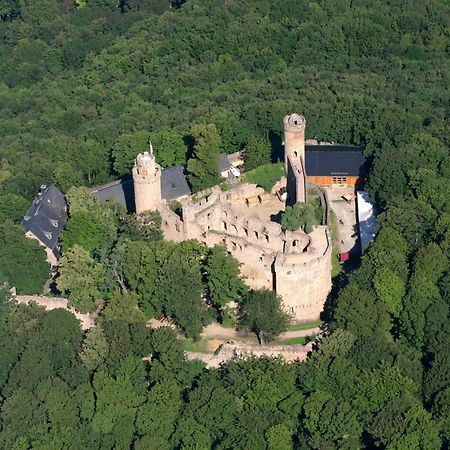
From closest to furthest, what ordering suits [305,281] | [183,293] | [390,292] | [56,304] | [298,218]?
[390,292], [305,281], [183,293], [298,218], [56,304]

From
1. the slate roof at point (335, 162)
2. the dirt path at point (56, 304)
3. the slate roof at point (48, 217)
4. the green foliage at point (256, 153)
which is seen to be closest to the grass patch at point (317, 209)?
the slate roof at point (335, 162)

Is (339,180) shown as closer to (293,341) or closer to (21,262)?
(293,341)

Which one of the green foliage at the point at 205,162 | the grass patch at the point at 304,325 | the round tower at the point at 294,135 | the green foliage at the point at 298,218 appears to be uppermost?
the round tower at the point at 294,135

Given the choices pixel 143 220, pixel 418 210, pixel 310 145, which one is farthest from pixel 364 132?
pixel 143 220

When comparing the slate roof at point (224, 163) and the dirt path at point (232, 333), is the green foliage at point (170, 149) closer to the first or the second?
the slate roof at point (224, 163)

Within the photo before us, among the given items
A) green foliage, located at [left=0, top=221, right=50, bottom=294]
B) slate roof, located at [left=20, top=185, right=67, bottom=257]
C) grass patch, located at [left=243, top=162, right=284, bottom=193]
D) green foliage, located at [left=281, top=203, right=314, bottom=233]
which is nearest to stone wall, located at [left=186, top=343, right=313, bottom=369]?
green foliage, located at [left=281, top=203, right=314, bottom=233]

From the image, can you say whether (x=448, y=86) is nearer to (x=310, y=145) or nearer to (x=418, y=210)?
(x=310, y=145)

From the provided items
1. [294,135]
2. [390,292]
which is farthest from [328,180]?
[390,292]
